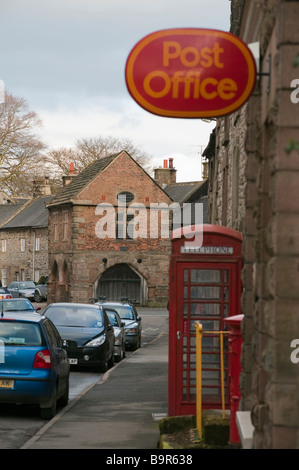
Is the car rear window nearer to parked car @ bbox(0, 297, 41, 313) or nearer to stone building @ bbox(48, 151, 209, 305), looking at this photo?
parked car @ bbox(0, 297, 41, 313)

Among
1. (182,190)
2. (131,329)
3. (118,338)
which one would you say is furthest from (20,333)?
(182,190)

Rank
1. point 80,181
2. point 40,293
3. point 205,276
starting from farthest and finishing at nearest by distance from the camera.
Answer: point 40,293 < point 80,181 < point 205,276

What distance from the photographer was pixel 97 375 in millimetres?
21578

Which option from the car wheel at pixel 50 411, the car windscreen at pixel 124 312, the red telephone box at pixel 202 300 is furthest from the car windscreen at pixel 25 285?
the red telephone box at pixel 202 300

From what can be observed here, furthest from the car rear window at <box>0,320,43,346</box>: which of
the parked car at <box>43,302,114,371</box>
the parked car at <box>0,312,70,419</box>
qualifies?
the parked car at <box>43,302,114,371</box>

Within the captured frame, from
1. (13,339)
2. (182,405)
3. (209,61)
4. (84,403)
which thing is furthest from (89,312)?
(209,61)

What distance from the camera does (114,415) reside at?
46.6 feet

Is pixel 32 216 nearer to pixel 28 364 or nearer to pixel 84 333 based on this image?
pixel 84 333

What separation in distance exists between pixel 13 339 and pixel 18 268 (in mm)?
70887

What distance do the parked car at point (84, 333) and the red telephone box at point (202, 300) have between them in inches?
367

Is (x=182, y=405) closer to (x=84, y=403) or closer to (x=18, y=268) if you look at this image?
(x=84, y=403)

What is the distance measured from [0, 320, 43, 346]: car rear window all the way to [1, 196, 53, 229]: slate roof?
6390cm

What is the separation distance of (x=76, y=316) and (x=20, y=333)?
29.1 ft

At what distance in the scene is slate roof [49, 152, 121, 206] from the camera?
195ft
